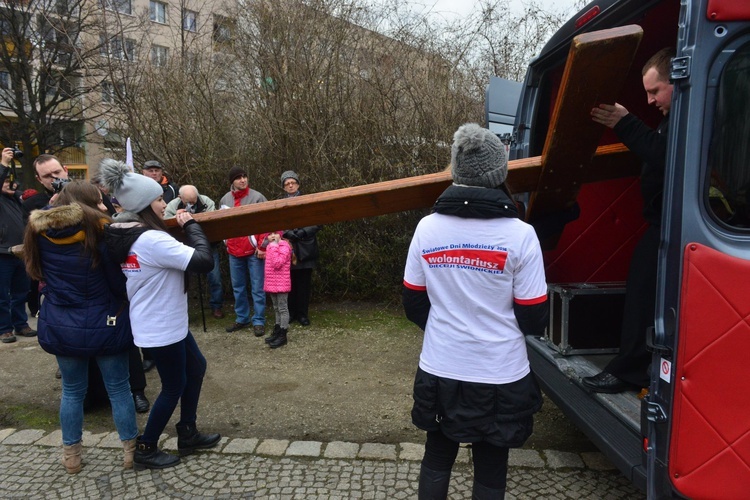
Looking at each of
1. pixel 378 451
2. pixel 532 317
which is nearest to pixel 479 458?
pixel 532 317

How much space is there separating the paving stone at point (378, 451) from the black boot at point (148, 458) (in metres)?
1.24

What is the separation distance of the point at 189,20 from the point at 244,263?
17.6 feet

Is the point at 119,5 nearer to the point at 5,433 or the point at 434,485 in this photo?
the point at 5,433

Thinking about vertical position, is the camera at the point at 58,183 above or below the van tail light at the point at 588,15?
below

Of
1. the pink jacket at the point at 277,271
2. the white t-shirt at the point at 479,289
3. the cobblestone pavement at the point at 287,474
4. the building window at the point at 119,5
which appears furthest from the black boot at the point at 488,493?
the building window at the point at 119,5

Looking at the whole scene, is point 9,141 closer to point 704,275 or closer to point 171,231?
point 171,231

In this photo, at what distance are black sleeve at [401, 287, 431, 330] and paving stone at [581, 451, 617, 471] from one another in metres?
1.74

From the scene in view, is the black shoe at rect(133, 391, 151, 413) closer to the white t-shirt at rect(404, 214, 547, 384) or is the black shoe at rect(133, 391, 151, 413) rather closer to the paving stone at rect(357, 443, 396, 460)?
the paving stone at rect(357, 443, 396, 460)

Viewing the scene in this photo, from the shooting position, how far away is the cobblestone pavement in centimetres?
308

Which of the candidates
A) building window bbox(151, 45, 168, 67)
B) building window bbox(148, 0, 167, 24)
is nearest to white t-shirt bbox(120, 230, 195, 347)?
building window bbox(151, 45, 168, 67)

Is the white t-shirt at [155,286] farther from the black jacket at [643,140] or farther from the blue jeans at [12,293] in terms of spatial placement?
the blue jeans at [12,293]

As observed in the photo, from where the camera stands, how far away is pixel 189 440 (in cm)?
356

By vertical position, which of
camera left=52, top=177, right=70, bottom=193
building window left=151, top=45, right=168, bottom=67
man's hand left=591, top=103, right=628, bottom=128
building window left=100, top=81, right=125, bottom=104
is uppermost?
building window left=151, top=45, right=168, bottom=67

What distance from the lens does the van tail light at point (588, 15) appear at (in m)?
2.75
